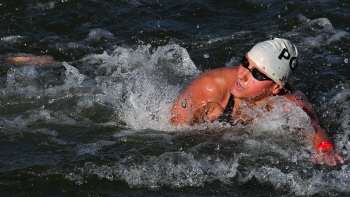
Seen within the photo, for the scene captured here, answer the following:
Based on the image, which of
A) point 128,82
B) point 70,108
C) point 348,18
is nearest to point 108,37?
point 128,82

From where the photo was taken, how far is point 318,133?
22.9 ft

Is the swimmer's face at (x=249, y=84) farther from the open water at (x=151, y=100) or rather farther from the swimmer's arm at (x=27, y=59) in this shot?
the swimmer's arm at (x=27, y=59)

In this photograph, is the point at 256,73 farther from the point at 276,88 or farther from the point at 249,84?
the point at 276,88

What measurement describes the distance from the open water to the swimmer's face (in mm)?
489

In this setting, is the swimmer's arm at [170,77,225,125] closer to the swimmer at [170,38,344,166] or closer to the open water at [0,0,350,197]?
the swimmer at [170,38,344,166]

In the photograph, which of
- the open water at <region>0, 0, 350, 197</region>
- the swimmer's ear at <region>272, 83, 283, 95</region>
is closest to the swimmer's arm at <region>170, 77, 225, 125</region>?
the open water at <region>0, 0, 350, 197</region>

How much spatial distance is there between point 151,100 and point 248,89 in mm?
1438

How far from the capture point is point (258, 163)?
6.50 meters

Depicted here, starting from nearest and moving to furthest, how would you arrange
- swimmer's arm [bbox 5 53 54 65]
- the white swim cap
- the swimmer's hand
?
the swimmer's hand, the white swim cap, swimmer's arm [bbox 5 53 54 65]

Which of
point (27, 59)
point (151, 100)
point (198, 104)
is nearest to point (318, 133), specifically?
point (198, 104)

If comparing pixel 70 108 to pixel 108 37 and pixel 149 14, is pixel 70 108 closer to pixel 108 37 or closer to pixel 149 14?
pixel 108 37

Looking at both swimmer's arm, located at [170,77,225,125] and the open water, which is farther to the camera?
swimmer's arm, located at [170,77,225,125]

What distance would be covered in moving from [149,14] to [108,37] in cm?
102

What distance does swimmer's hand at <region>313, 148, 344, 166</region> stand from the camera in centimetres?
652
